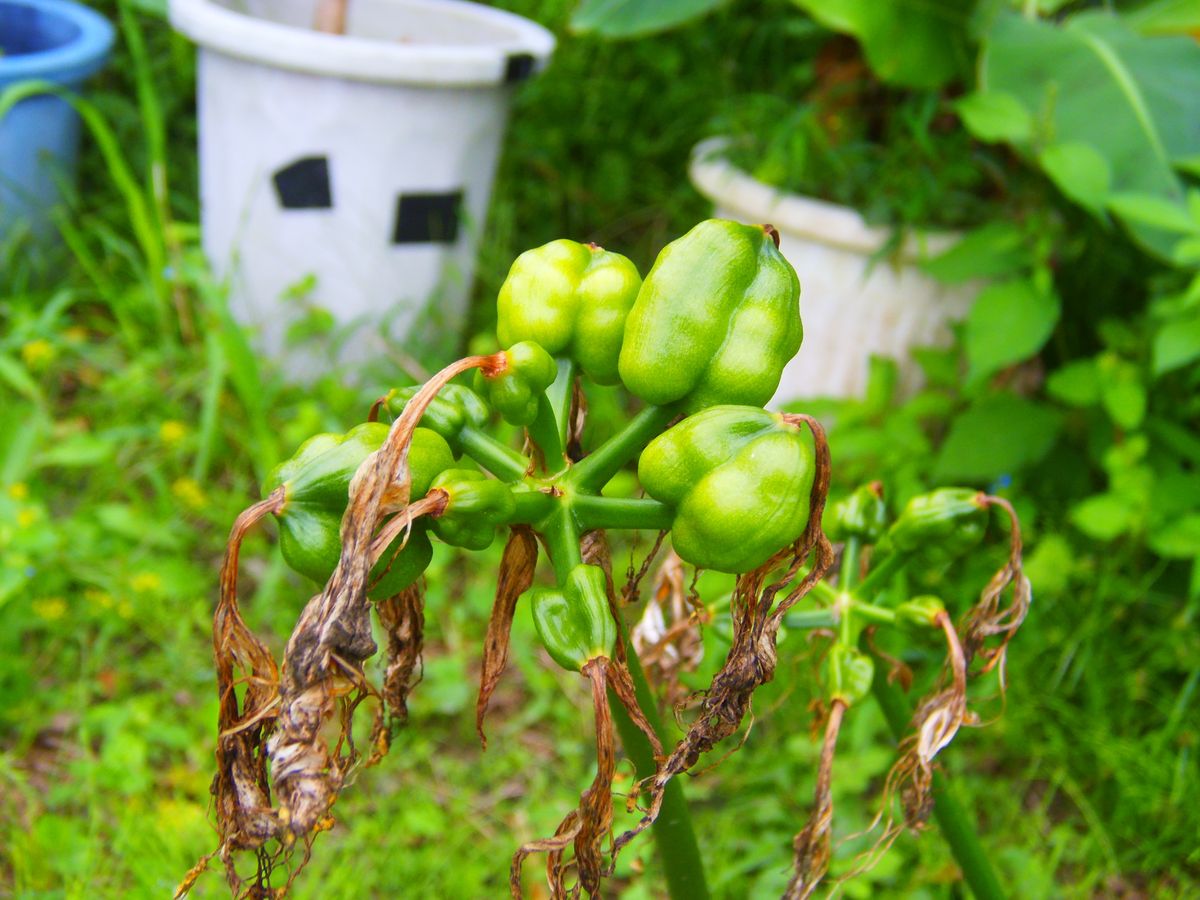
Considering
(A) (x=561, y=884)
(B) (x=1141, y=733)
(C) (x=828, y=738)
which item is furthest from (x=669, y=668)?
(B) (x=1141, y=733)

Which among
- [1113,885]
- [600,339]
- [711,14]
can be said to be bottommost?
[1113,885]

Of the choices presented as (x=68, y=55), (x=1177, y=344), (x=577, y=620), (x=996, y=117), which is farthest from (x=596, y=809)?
(x=68, y=55)

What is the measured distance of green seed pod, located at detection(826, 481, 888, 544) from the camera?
97 cm

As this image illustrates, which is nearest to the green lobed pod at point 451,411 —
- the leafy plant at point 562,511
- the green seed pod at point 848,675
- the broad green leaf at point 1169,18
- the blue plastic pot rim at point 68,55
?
the leafy plant at point 562,511

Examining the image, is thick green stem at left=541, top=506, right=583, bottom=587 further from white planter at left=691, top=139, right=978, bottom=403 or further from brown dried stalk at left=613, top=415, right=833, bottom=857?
white planter at left=691, top=139, right=978, bottom=403

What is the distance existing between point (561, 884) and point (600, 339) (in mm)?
315

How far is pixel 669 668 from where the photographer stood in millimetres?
1084

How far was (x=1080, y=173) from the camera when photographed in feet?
6.17

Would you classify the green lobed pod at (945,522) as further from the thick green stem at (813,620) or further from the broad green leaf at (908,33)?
the broad green leaf at (908,33)

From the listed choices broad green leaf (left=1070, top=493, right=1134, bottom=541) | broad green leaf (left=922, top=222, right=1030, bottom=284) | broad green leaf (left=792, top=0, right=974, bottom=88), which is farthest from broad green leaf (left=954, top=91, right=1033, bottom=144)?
broad green leaf (left=1070, top=493, right=1134, bottom=541)

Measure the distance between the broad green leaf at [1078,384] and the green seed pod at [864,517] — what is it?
3.98 feet

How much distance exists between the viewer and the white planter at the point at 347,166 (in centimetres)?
270

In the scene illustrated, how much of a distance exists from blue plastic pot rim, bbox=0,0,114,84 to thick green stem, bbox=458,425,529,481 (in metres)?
2.77

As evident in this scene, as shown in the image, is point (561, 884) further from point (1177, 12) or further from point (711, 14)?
A: point (711, 14)
